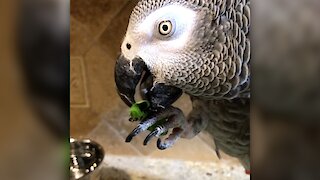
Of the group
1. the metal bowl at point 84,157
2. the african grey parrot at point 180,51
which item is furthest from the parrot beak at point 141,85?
the metal bowl at point 84,157

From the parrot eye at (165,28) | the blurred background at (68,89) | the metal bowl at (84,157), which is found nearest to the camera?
the blurred background at (68,89)

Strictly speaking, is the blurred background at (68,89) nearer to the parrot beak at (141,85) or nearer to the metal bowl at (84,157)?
the parrot beak at (141,85)

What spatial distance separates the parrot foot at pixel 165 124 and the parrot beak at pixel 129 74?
1.6 inches

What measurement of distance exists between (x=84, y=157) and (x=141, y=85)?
285mm

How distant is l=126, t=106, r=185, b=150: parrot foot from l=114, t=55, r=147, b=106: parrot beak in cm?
4

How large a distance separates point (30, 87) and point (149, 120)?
0.27 metres

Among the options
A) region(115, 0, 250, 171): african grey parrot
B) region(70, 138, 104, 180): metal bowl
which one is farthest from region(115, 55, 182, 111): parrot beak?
region(70, 138, 104, 180): metal bowl

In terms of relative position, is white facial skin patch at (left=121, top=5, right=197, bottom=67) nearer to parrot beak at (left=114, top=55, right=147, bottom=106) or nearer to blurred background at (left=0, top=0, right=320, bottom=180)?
parrot beak at (left=114, top=55, right=147, bottom=106)

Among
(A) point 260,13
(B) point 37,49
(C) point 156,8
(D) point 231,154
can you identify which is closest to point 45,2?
(B) point 37,49

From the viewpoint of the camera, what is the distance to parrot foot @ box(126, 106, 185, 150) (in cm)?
59

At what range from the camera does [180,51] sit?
598 mm

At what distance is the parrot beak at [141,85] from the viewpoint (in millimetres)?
588

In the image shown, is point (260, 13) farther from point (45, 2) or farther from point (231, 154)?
point (231, 154)

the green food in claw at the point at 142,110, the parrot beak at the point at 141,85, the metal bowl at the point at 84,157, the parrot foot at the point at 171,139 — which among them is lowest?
the metal bowl at the point at 84,157
